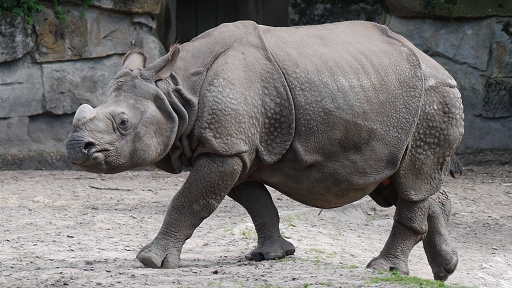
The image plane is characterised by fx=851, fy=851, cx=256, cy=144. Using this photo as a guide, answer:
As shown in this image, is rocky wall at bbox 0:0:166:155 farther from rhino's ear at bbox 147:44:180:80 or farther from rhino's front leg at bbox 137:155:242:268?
rhino's front leg at bbox 137:155:242:268

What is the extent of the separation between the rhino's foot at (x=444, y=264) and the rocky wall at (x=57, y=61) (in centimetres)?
589

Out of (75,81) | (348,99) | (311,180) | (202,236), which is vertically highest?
(348,99)

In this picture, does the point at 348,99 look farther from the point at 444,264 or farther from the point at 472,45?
the point at 472,45

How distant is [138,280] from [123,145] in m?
0.76

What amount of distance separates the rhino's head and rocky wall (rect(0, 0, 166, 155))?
236 inches

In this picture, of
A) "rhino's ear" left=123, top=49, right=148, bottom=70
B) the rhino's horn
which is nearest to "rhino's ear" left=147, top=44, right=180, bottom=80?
"rhino's ear" left=123, top=49, right=148, bottom=70

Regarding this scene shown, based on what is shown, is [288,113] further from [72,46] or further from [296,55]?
[72,46]

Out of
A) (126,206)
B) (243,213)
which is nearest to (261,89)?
(243,213)

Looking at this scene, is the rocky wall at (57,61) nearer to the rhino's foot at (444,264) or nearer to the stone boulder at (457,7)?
the stone boulder at (457,7)

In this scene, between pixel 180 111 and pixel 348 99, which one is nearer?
pixel 180 111

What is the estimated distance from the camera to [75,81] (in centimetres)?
1087

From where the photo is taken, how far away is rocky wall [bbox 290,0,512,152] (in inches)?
442

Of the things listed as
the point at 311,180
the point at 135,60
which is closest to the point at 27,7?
the point at 135,60

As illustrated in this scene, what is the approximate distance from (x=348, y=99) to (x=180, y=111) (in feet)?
3.39
